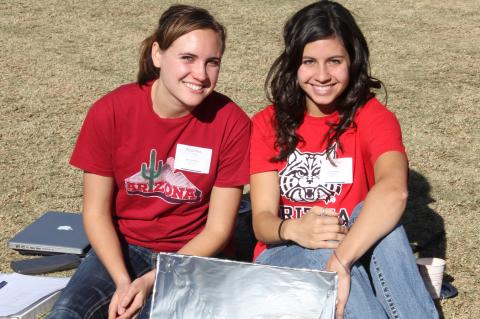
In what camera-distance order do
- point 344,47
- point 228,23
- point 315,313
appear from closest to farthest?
point 315,313, point 344,47, point 228,23

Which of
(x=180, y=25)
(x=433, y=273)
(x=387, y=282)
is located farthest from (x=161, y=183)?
(x=433, y=273)

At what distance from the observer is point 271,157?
11.0 feet

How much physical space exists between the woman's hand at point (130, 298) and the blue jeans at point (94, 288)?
3 cm

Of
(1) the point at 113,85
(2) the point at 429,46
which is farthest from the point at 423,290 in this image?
(2) the point at 429,46

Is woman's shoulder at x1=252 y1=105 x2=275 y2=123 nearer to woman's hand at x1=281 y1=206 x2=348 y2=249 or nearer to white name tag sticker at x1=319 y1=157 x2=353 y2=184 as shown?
white name tag sticker at x1=319 y1=157 x2=353 y2=184

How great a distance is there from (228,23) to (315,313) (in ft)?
21.2

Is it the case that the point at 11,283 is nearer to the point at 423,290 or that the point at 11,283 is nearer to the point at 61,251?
the point at 61,251

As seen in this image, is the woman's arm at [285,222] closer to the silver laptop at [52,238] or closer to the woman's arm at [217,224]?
the woman's arm at [217,224]

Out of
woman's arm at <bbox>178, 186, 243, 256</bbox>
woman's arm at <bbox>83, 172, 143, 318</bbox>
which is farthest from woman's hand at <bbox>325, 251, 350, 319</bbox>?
woman's arm at <bbox>83, 172, 143, 318</bbox>

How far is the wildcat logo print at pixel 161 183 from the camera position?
330 centimetres

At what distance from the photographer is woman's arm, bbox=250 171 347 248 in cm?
306

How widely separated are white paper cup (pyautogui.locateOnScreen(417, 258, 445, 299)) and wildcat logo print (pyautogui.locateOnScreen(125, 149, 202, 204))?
1.14 m

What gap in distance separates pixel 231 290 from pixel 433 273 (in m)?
1.27

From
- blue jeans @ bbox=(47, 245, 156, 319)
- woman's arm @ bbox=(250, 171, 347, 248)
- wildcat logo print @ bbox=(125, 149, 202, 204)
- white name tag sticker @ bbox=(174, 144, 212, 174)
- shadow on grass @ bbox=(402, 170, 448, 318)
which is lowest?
shadow on grass @ bbox=(402, 170, 448, 318)
